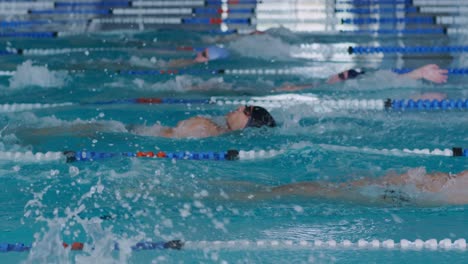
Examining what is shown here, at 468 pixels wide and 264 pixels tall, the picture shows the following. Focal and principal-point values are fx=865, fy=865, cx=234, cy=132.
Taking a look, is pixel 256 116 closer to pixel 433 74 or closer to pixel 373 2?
pixel 433 74

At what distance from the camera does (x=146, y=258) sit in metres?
2.94

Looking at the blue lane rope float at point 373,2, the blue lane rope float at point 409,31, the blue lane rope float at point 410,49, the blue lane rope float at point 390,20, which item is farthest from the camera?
the blue lane rope float at point 373,2

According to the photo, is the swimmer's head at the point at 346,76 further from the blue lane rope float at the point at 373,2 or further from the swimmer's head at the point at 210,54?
the blue lane rope float at the point at 373,2

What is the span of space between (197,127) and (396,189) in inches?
57.5

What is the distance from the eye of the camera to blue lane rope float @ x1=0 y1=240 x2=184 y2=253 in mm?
3016

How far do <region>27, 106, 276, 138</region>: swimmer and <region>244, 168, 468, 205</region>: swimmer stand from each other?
3.33 feet

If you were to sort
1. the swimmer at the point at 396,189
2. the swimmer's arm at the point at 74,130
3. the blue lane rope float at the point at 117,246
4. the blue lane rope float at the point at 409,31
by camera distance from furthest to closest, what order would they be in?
1. the blue lane rope float at the point at 409,31
2. the swimmer's arm at the point at 74,130
3. the swimmer at the point at 396,189
4. the blue lane rope float at the point at 117,246

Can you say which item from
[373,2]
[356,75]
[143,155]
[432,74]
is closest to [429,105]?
[432,74]

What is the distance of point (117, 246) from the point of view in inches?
118

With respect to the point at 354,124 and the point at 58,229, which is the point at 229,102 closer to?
the point at 354,124

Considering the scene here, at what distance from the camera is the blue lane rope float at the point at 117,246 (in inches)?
119

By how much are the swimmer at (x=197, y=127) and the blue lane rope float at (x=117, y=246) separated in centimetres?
175

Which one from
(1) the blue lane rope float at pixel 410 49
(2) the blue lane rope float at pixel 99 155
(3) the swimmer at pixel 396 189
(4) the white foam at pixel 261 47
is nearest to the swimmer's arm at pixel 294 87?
(4) the white foam at pixel 261 47

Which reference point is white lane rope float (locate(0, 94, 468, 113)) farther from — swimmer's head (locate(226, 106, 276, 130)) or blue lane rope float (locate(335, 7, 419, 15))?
blue lane rope float (locate(335, 7, 419, 15))
